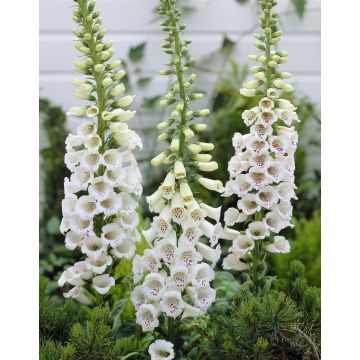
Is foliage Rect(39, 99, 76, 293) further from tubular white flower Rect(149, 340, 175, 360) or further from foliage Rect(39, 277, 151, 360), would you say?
tubular white flower Rect(149, 340, 175, 360)

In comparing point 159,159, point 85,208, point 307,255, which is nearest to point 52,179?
point 307,255

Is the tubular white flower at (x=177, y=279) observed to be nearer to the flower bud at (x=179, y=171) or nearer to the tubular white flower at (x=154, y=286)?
the tubular white flower at (x=154, y=286)

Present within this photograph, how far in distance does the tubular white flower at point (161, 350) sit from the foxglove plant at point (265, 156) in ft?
1.17

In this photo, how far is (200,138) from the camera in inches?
143

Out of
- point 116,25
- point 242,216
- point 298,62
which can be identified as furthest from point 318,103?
point 242,216

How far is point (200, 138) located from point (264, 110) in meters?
1.67

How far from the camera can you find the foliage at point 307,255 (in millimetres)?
2797

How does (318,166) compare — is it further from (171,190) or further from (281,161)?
(171,190)

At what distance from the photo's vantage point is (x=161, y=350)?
1853 millimetres

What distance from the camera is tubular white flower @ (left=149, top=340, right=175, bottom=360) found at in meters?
1.82

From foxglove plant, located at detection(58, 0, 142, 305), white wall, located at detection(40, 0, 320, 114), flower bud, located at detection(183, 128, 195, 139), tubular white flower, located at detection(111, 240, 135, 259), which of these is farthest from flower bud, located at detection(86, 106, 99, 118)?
white wall, located at detection(40, 0, 320, 114)

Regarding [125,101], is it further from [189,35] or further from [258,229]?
[189,35]

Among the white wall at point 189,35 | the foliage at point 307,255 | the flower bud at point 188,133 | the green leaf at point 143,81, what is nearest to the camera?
the flower bud at point 188,133

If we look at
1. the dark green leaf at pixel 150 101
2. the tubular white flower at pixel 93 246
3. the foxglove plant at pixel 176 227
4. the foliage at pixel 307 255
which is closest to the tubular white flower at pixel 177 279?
the foxglove plant at pixel 176 227
